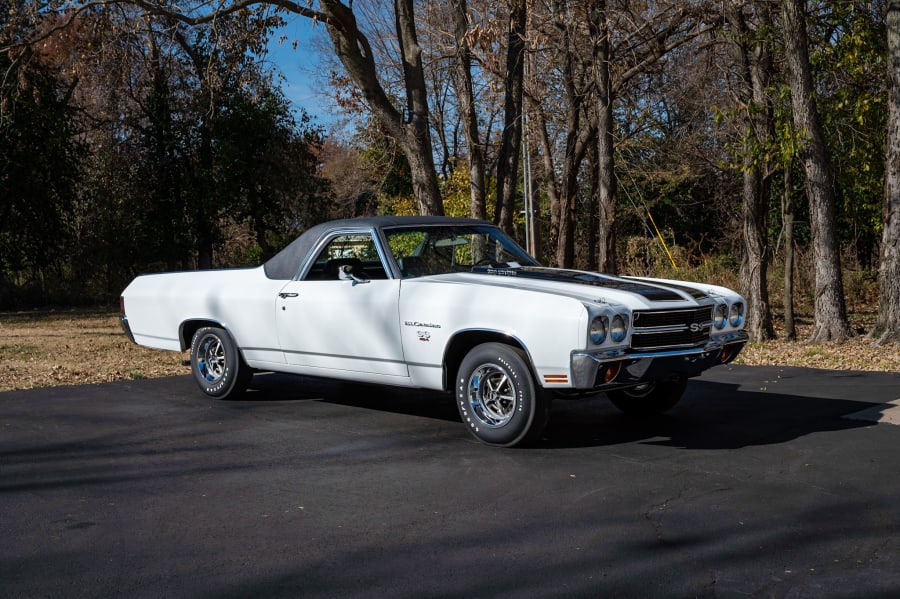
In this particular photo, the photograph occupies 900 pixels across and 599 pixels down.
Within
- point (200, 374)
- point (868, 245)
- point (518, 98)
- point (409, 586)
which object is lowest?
point (409, 586)

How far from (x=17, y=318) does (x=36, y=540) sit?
734 inches

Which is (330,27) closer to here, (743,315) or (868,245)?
(743,315)

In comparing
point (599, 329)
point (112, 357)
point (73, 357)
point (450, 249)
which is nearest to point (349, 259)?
point (450, 249)

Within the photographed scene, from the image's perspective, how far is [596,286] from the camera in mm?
6934

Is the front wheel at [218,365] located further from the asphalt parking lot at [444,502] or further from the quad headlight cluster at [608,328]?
the quad headlight cluster at [608,328]

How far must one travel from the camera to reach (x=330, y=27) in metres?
14.8

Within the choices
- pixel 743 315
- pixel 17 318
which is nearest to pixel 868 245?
pixel 743 315

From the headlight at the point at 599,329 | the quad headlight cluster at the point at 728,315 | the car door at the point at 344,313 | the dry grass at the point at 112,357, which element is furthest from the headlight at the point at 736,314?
the dry grass at the point at 112,357

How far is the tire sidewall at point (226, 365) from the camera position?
885cm

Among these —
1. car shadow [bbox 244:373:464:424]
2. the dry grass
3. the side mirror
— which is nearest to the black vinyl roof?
the side mirror

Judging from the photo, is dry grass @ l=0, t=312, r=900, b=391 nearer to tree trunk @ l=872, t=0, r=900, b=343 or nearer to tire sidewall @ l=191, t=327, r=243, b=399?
tree trunk @ l=872, t=0, r=900, b=343

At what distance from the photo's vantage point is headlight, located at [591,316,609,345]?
6309 mm

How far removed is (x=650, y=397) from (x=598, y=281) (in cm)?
136

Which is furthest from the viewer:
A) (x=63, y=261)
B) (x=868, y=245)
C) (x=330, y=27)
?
(x=63, y=261)
